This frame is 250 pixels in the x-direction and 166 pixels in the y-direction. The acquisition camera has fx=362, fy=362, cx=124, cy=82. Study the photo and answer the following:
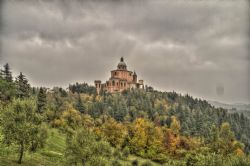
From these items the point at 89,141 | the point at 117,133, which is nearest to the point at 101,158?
the point at 89,141

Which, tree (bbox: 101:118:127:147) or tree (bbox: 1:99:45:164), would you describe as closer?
tree (bbox: 1:99:45:164)

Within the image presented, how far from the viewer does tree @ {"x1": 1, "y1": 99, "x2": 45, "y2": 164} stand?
59.7 metres

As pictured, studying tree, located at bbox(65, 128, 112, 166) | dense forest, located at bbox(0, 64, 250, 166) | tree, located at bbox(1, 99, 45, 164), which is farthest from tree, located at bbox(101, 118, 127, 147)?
tree, located at bbox(1, 99, 45, 164)

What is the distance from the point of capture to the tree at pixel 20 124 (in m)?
59.7

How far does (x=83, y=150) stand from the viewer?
63375mm

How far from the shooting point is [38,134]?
6278 cm

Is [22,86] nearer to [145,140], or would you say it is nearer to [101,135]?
[101,135]

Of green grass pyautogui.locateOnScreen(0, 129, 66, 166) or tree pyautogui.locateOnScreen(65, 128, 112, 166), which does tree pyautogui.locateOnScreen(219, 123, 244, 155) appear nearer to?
green grass pyautogui.locateOnScreen(0, 129, 66, 166)

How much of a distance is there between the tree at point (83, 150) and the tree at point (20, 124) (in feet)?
21.6

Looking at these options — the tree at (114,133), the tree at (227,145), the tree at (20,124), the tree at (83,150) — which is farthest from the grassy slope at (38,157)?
the tree at (227,145)

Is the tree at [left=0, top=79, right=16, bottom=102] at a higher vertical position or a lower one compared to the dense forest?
higher

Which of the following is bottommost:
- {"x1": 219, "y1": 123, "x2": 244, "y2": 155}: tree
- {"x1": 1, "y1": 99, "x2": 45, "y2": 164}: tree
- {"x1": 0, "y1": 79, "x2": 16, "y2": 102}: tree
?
{"x1": 219, "y1": 123, "x2": 244, "y2": 155}: tree

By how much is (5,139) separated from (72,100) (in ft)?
441

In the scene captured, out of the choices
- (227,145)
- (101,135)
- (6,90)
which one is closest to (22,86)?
(6,90)
